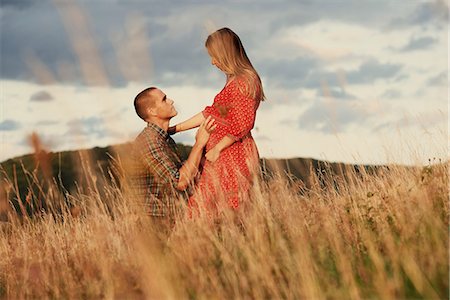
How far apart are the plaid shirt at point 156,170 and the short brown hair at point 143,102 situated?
0.12 m

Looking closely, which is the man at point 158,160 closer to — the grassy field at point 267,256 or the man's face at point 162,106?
the man's face at point 162,106

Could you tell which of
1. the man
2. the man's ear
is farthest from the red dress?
the man's ear

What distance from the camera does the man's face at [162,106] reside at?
5547mm

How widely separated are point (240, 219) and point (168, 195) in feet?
2.47

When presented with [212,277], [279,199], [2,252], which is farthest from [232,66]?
[2,252]

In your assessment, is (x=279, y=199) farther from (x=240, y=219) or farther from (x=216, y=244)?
(x=216, y=244)

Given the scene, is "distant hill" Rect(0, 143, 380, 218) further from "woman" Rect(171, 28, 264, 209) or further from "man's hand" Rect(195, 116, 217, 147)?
"man's hand" Rect(195, 116, 217, 147)

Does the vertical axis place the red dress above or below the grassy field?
above

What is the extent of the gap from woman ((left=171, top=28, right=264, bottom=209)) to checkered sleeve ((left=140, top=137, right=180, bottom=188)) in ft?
0.81

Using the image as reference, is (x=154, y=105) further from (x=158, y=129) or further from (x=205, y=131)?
(x=205, y=131)

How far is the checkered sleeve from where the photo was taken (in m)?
5.51

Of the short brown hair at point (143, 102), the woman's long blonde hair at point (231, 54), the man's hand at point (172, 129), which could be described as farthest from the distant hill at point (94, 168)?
the woman's long blonde hair at point (231, 54)

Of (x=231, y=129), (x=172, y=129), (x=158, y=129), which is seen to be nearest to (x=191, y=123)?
(x=172, y=129)

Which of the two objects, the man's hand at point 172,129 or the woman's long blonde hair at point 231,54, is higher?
the woman's long blonde hair at point 231,54
